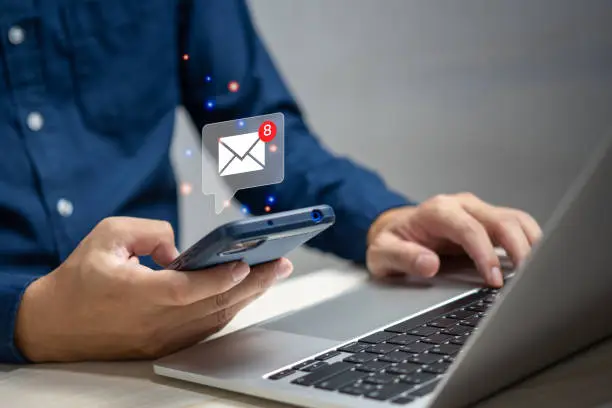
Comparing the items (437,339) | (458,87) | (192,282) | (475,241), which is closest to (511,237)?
(475,241)

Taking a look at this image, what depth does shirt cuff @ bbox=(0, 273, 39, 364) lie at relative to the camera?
537 mm

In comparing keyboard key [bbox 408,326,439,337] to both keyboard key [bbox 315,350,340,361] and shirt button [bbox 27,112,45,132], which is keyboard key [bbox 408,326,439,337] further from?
shirt button [bbox 27,112,45,132]

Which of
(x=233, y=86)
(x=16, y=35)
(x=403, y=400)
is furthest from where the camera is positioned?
(x=233, y=86)

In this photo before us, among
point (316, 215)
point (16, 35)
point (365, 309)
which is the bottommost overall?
point (365, 309)

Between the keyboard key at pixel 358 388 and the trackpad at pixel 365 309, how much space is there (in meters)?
0.11

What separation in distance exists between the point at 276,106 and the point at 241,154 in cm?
30

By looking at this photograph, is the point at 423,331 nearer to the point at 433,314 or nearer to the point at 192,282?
the point at 433,314

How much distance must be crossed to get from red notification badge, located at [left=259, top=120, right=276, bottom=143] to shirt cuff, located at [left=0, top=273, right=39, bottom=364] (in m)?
0.19

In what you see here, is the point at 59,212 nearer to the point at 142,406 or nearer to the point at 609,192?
the point at 142,406

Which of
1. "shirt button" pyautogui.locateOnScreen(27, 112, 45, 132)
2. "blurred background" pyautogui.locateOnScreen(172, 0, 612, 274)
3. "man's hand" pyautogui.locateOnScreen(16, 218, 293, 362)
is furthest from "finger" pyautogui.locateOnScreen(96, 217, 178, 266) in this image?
"blurred background" pyautogui.locateOnScreen(172, 0, 612, 274)

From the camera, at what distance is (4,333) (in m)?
0.54

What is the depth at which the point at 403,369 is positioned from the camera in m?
0.42

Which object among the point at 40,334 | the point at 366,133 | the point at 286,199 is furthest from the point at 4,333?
the point at 366,133

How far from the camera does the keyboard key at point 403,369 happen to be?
0.42 meters
